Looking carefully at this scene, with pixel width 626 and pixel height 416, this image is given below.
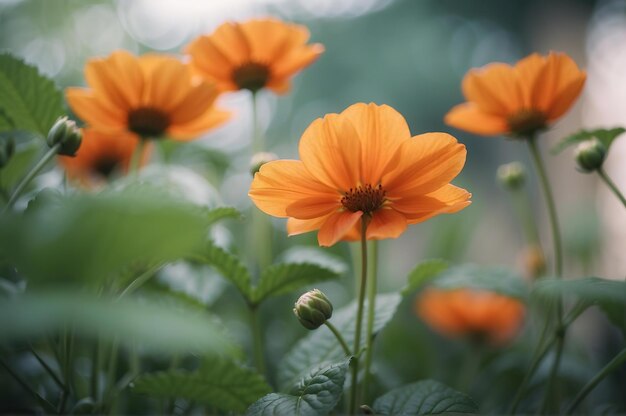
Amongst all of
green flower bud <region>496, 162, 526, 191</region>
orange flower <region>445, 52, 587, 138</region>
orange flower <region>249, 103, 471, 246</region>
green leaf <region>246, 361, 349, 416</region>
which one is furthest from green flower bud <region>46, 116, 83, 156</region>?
green flower bud <region>496, 162, 526, 191</region>

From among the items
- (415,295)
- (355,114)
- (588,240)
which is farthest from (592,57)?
(355,114)

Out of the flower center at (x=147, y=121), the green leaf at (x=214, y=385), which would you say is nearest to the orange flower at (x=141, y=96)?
the flower center at (x=147, y=121)

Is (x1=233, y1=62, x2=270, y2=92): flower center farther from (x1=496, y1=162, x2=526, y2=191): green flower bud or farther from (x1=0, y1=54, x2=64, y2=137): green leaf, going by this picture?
(x1=496, y1=162, x2=526, y2=191): green flower bud

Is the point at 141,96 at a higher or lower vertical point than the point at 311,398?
higher

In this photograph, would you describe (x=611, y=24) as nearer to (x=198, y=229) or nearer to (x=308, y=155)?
(x=308, y=155)

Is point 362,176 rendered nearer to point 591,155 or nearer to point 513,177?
point 591,155

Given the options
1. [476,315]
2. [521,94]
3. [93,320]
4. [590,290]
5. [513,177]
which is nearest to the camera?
[93,320]

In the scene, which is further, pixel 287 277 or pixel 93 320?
pixel 287 277

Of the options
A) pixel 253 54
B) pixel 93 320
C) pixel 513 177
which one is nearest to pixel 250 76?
pixel 253 54
